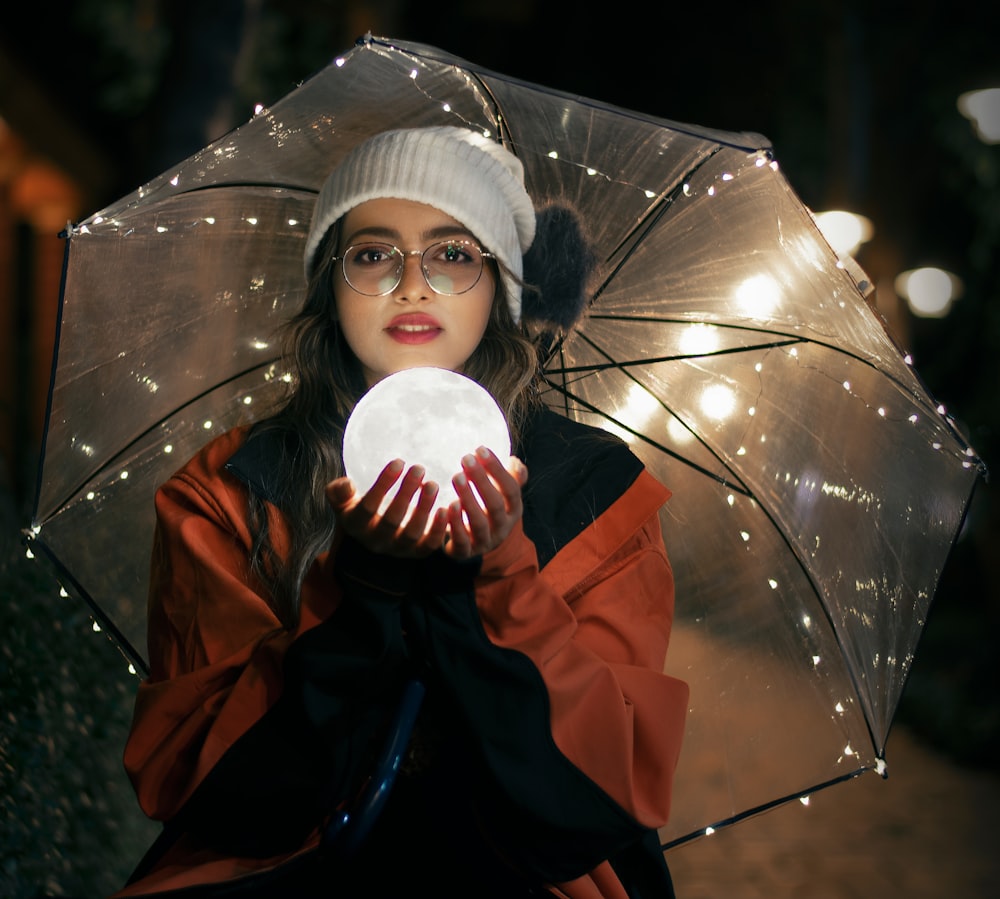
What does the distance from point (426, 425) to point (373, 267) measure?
2.65 feet

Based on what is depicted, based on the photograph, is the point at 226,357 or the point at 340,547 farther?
the point at 226,357

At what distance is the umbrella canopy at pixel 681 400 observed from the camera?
2.65m

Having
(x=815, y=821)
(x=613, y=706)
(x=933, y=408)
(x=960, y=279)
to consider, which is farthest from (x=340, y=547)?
(x=960, y=279)

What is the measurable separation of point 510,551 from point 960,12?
33.5ft

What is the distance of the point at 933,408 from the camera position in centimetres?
260

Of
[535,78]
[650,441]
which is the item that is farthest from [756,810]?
[535,78]

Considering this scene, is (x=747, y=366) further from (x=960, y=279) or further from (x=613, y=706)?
(x=960, y=279)

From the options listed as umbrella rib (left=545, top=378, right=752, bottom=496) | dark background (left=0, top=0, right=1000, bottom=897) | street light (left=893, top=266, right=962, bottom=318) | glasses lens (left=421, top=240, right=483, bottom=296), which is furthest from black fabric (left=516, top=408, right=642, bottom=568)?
street light (left=893, top=266, right=962, bottom=318)

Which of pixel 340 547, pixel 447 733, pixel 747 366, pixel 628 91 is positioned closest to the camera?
pixel 340 547

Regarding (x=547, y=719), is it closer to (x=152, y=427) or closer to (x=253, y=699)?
(x=253, y=699)

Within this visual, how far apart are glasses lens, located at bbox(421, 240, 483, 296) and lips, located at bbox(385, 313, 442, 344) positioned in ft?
0.26

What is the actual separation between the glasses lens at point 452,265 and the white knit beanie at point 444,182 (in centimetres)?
4

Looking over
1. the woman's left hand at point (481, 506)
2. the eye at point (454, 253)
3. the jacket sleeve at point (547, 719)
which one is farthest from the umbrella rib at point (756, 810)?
the eye at point (454, 253)

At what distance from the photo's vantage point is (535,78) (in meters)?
19.5
